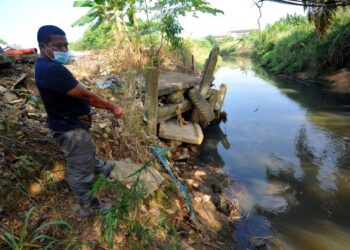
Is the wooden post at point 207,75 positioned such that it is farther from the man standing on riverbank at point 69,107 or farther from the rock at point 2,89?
the man standing on riverbank at point 69,107

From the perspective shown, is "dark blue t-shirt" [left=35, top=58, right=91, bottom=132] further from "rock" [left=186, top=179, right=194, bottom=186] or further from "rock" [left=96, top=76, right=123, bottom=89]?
"rock" [left=96, top=76, right=123, bottom=89]

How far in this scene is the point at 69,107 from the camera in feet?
9.05

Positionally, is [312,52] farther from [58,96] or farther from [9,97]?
[58,96]

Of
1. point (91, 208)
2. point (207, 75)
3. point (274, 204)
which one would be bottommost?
point (274, 204)

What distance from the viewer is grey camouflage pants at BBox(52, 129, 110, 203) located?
2811mm

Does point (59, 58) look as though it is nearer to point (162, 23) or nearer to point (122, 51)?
point (122, 51)

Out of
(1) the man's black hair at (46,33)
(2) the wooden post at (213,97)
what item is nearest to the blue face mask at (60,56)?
(1) the man's black hair at (46,33)

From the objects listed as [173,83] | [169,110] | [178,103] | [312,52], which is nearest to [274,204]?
[169,110]

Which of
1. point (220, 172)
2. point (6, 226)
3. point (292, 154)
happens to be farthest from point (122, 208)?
point (292, 154)

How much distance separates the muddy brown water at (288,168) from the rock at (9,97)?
3.47 m

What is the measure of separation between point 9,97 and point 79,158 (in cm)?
213

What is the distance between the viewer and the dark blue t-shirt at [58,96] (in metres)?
2.54

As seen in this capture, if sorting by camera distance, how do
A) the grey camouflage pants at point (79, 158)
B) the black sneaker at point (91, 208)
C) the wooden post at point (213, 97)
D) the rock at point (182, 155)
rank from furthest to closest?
the wooden post at point (213, 97)
the rock at point (182, 155)
the black sneaker at point (91, 208)
the grey camouflage pants at point (79, 158)

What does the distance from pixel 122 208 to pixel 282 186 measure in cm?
378
